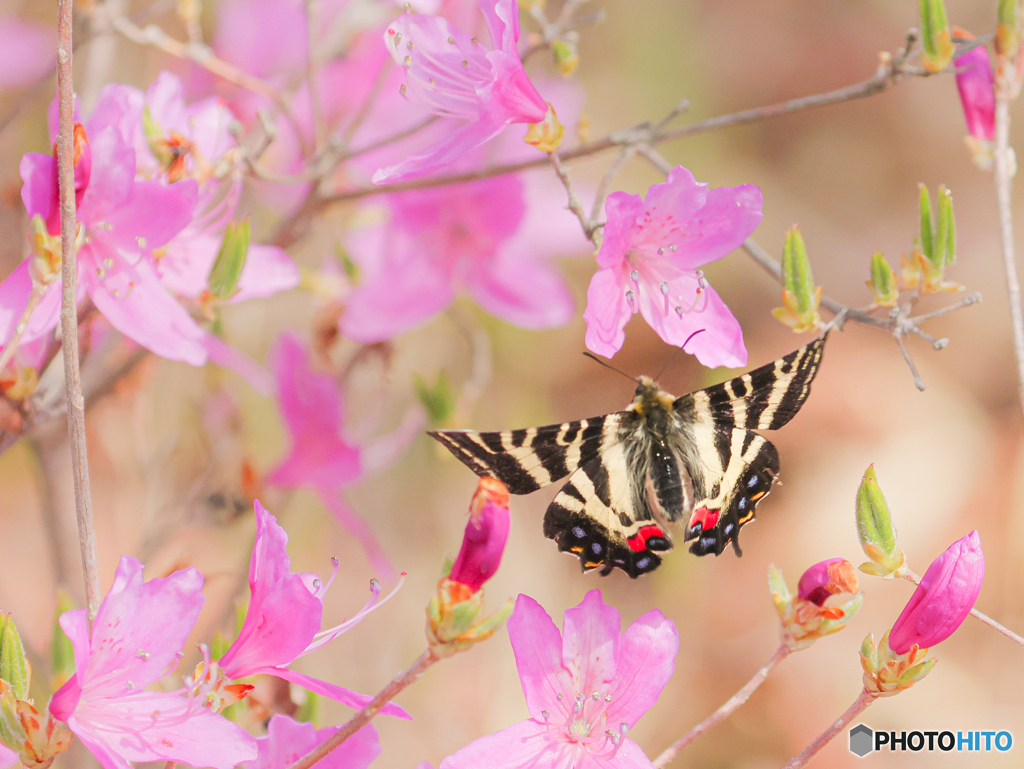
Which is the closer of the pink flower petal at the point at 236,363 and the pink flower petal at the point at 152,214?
the pink flower petal at the point at 152,214

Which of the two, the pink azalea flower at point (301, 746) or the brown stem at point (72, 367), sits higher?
the brown stem at point (72, 367)

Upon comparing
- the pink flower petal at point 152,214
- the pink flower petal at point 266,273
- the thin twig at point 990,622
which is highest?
Result: the pink flower petal at point 152,214

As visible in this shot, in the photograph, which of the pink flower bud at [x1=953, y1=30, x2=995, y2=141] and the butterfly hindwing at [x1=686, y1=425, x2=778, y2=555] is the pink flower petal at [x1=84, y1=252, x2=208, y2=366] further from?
the pink flower bud at [x1=953, y1=30, x2=995, y2=141]

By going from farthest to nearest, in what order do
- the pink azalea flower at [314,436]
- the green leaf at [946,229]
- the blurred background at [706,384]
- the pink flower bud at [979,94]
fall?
the blurred background at [706,384]
the pink azalea flower at [314,436]
the pink flower bud at [979,94]
the green leaf at [946,229]

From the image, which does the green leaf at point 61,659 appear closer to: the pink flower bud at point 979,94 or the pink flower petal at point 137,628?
the pink flower petal at point 137,628

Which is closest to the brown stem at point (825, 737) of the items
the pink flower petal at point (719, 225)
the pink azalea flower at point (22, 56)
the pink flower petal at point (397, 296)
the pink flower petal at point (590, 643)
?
the pink flower petal at point (590, 643)

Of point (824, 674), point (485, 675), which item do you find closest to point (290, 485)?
point (485, 675)

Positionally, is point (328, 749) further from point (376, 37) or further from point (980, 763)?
point (980, 763)
